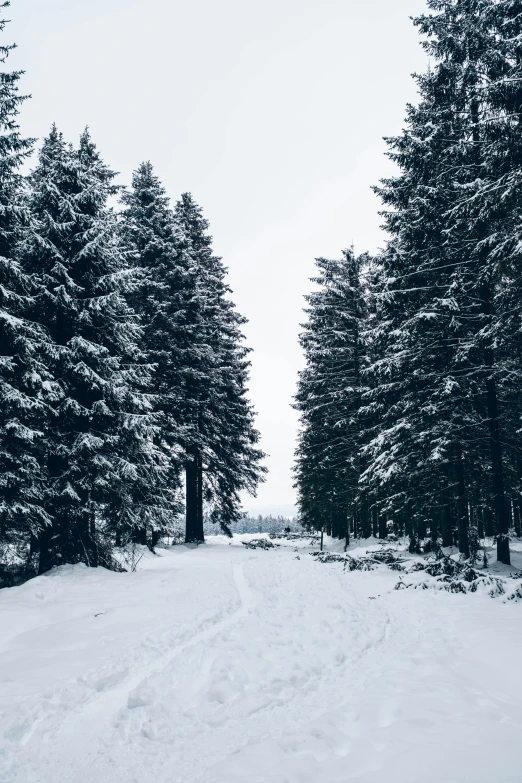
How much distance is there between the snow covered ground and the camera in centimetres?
359

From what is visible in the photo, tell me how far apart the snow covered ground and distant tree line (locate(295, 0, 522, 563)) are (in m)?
5.10

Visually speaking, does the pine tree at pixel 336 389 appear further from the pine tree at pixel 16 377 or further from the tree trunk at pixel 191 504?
the pine tree at pixel 16 377

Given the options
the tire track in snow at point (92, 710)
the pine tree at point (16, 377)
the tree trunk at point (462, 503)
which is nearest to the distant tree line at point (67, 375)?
the pine tree at point (16, 377)

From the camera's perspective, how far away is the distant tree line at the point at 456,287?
444 inches

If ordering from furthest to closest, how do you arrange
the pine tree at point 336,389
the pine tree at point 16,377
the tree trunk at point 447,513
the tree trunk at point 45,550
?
1. the pine tree at point 336,389
2. the tree trunk at point 447,513
3. the tree trunk at point 45,550
4. the pine tree at point 16,377

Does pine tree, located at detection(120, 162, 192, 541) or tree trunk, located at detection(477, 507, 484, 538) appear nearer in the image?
tree trunk, located at detection(477, 507, 484, 538)

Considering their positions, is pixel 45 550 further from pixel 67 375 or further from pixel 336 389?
pixel 336 389

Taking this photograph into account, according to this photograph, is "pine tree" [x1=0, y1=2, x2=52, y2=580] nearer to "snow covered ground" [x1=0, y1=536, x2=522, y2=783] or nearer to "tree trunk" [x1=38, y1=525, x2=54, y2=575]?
"tree trunk" [x1=38, y1=525, x2=54, y2=575]

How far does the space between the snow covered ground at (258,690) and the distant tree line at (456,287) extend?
5098 mm

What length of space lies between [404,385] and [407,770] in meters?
12.7

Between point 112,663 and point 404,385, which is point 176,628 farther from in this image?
point 404,385

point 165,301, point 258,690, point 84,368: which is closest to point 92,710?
point 258,690

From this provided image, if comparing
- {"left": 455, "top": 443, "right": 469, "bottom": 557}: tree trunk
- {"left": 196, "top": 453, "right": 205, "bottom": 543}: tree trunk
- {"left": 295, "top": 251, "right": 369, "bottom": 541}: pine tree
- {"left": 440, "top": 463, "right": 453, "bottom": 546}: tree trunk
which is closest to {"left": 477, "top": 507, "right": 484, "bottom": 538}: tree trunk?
{"left": 455, "top": 443, "right": 469, "bottom": 557}: tree trunk

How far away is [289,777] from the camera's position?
340 cm
